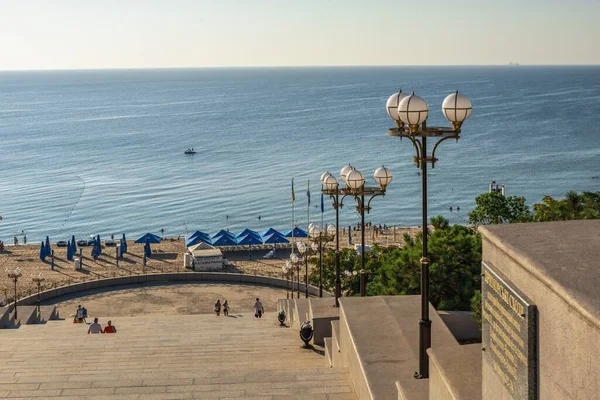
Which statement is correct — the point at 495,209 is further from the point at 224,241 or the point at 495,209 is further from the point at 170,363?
the point at 170,363

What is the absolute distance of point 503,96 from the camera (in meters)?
178

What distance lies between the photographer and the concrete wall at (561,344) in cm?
432

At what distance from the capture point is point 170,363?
12891 millimetres

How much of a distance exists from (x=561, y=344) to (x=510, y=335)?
741mm

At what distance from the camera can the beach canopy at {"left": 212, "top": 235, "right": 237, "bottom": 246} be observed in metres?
41.0

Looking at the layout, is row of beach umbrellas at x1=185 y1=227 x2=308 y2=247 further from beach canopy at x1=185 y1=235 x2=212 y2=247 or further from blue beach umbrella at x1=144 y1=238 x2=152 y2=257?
blue beach umbrella at x1=144 y1=238 x2=152 y2=257

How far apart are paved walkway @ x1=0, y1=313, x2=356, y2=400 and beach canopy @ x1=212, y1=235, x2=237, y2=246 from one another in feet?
65.9

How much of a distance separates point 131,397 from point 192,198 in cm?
5905

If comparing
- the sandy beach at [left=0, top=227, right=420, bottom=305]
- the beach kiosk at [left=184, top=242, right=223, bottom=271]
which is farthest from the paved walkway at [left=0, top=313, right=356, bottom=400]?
the sandy beach at [left=0, top=227, right=420, bottom=305]

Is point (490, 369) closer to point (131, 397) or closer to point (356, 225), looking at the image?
point (131, 397)

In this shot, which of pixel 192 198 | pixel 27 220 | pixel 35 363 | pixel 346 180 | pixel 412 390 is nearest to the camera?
pixel 412 390

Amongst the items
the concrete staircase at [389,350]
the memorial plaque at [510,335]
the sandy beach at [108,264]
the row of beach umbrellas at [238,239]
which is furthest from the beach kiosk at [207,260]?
the memorial plaque at [510,335]

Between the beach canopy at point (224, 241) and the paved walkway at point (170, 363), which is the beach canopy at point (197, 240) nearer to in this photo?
the beach canopy at point (224, 241)

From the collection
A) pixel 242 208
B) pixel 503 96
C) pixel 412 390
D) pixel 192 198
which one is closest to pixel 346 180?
pixel 412 390
